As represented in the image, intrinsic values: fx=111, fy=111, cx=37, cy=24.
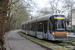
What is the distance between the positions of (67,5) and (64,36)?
11.4 metres

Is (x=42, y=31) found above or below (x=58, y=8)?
below

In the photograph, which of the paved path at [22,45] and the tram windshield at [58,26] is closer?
the paved path at [22,45]

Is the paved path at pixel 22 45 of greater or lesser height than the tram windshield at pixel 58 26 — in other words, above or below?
below

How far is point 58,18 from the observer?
41.8 ft

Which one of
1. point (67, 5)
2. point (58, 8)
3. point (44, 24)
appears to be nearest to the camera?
point (44, 24)

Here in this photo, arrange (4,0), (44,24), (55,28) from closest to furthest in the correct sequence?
(4,0) < (55,28) < (44,24)

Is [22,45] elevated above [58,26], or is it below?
below

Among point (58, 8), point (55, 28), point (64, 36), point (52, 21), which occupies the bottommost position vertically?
point (64, 36)

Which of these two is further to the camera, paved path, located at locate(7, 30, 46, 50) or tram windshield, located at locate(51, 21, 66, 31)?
tram windshield, located at locate(51, 21, 66, 31)

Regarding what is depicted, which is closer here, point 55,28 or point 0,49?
point 0,49

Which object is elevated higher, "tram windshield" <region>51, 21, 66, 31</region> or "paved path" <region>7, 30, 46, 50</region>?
"tram windshield" <region>51, 21, 66, 31</region>

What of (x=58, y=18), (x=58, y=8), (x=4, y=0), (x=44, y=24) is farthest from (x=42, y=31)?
(x=58, y=8)

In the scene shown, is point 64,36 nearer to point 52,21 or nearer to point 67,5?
point 52,21

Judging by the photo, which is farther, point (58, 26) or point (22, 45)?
point (58, 26)
